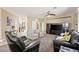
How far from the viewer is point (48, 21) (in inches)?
77.2

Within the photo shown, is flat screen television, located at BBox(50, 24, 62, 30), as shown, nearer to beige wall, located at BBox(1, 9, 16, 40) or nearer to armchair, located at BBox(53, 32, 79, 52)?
armchair, located at BBox(53, 32, 79, 52)

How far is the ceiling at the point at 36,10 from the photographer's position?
188 cm

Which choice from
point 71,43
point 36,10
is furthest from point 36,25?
point 71,43

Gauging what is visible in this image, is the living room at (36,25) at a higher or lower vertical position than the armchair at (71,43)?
higher

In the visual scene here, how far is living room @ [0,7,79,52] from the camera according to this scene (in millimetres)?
1864

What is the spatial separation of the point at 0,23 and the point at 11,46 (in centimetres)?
42

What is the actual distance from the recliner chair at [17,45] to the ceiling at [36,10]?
1.32 ft

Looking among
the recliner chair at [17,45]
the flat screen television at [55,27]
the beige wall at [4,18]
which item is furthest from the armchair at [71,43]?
the beige wall at [4,18]

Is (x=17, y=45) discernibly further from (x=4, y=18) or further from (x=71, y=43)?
(x=71, y=43)

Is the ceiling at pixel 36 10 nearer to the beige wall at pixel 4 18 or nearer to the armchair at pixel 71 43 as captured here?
the beige wall at pixel 4 18

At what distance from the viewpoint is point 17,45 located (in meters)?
1.92
